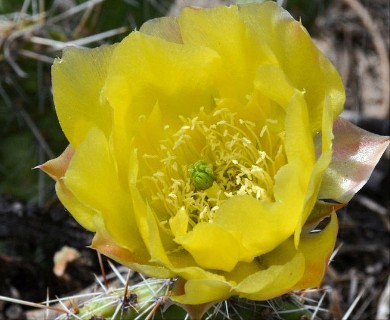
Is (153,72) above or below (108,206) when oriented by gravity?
above

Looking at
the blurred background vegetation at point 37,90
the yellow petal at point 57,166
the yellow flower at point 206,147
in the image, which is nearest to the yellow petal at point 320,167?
the yellow flower at point 206,147

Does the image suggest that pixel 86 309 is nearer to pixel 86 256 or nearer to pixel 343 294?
pixel 86 256

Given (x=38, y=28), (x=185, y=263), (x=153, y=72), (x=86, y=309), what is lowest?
(x=86, y=309)

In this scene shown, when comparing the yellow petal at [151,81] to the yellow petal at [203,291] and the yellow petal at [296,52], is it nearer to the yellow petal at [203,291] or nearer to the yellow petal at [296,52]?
the yellow petal at [296,52]

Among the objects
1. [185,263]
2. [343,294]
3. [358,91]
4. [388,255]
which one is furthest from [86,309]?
[358,91]

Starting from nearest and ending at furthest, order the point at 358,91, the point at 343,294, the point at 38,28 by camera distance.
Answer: the point at 38,28, the point at 343,294, the point at 358,91

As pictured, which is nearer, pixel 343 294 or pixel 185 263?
pixel 185 263

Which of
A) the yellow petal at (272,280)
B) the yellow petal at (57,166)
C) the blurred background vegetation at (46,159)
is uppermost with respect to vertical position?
the yellow petal at (57,166)
